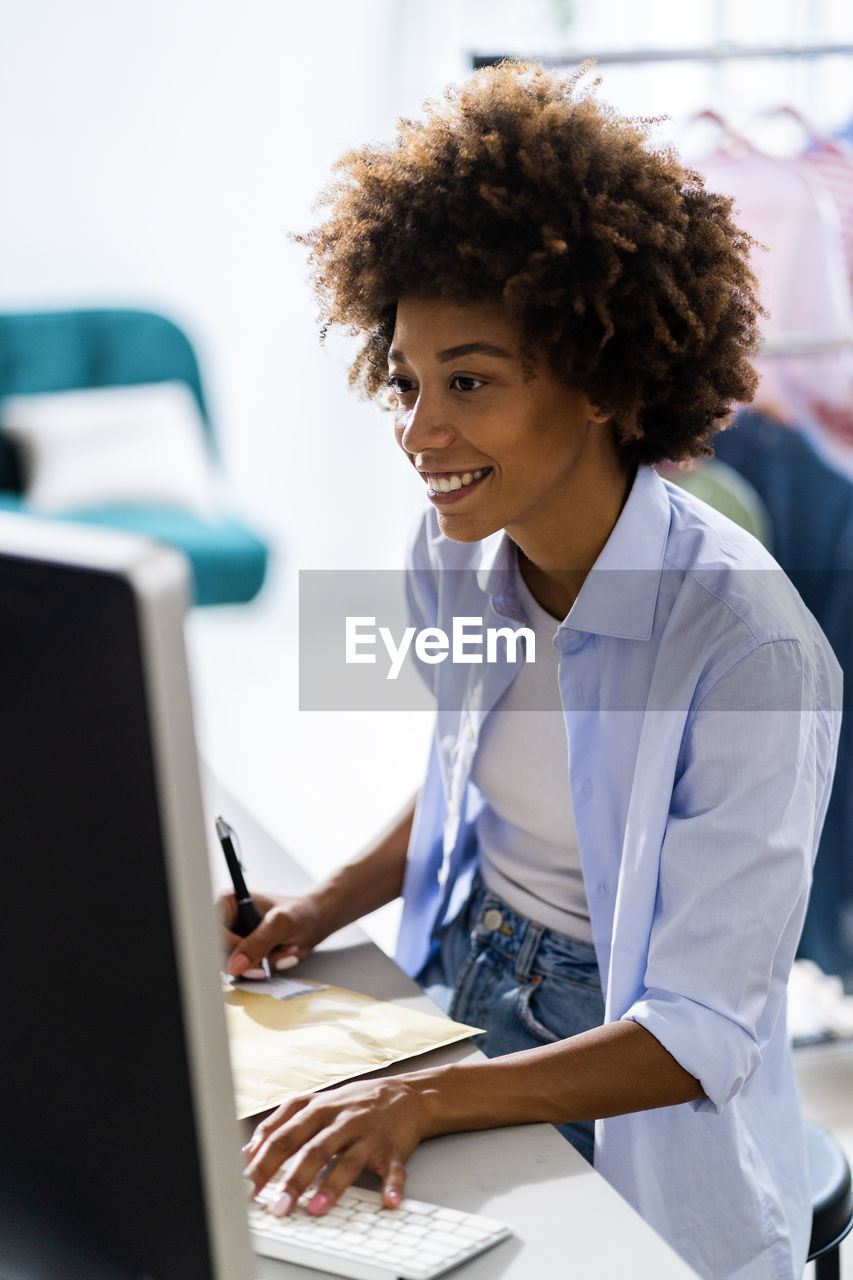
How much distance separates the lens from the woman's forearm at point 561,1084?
81cm

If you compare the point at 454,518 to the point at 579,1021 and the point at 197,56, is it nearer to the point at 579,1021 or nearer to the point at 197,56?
the point at 579,1021

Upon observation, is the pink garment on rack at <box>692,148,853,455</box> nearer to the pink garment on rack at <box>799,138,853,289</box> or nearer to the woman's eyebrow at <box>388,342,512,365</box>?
the pink garment on rack at <box>799,138,853,289</box>

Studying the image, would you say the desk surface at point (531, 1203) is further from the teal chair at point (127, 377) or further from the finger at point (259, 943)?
the teal chair at point (127, 377)

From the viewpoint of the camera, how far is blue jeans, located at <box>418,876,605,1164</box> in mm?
1084

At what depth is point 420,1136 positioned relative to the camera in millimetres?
782

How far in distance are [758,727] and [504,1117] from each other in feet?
1.04

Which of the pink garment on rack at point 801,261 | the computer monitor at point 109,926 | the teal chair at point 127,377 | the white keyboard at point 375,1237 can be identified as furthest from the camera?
the teal chair at point 127,377

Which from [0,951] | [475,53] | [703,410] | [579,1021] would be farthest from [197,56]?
[0,951]

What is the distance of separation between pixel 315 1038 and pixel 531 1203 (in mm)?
226

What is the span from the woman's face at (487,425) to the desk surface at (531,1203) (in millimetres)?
416

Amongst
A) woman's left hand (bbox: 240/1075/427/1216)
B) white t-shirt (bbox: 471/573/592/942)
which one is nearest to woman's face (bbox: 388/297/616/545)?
white t-shirt (bbox: 471/573/592/942)

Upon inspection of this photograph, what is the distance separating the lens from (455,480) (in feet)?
3.63

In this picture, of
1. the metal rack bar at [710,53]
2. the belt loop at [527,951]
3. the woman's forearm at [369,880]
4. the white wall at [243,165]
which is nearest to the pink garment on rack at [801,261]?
the metal rack bar at [710,53]

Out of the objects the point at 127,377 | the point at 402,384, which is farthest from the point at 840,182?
the point at 127,377
